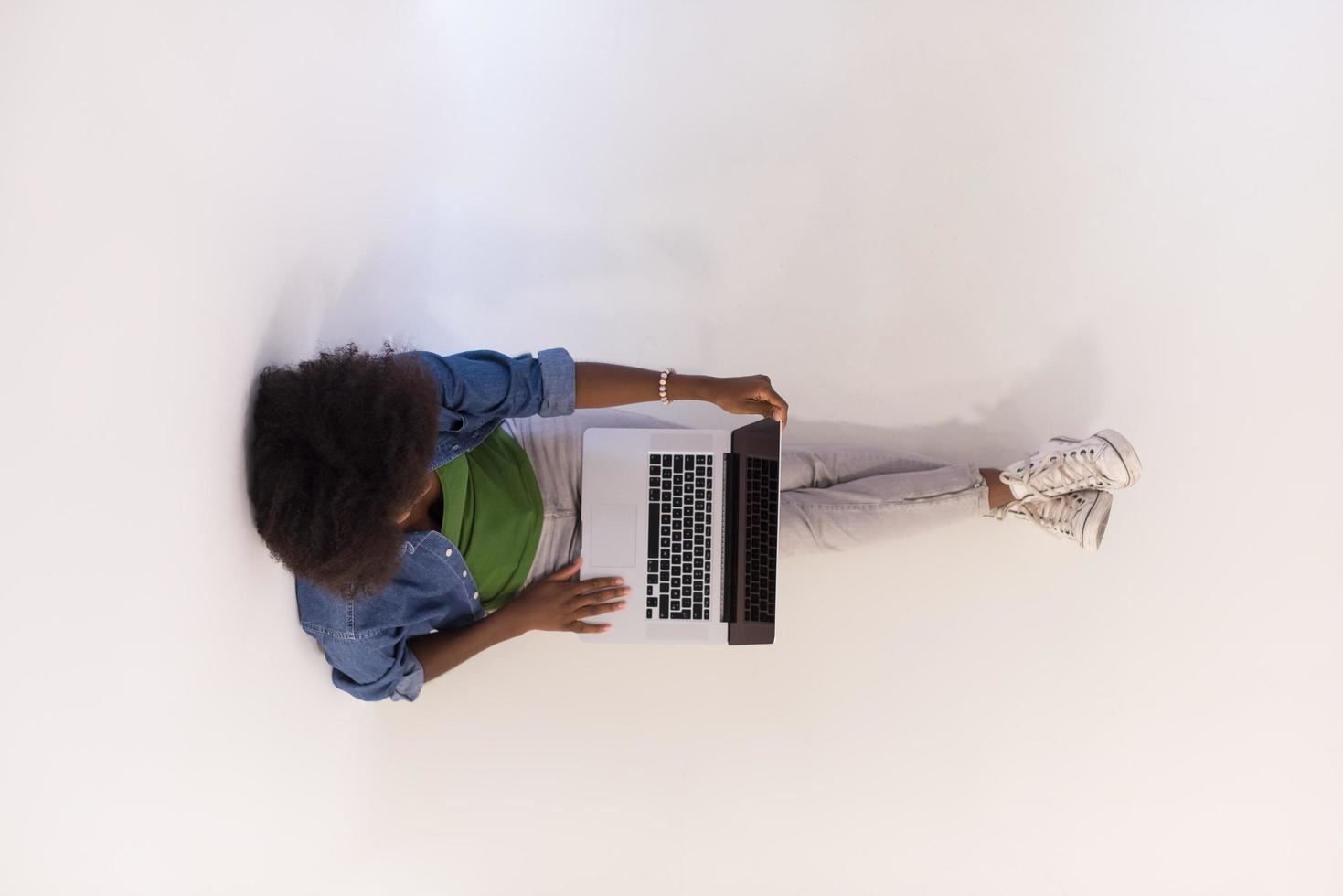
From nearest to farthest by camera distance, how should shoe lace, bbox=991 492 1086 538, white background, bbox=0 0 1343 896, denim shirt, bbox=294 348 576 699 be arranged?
denim shirt, bbox=294 348 576 699 → shoe lace, bbox=991 492 1086 538 → white background, bbox=0 0 1343 896

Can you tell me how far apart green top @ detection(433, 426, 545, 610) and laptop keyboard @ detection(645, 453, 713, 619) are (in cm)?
23

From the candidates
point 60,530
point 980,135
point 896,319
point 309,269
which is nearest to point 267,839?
point 60,530

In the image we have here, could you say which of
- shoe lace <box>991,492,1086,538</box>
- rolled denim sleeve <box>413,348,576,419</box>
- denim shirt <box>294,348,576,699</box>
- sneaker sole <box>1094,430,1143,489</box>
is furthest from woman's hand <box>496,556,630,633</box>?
sneaker sole <box>1094,430,1143,489</box>

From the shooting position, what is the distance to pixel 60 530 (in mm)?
904

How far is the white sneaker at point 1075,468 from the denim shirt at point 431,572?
3.03ft

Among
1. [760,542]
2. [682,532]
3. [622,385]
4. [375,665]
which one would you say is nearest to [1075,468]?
[760,542]

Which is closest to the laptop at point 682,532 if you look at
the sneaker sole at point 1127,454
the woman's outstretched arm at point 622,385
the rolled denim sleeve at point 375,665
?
the woman's outstretched arm at point 622,385

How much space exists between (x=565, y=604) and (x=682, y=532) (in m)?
0.26

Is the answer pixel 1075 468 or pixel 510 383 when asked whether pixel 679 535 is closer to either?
pixel 510 383

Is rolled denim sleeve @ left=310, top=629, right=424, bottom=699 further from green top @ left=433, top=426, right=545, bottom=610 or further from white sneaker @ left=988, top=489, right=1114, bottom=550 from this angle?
white sneaker @ left=988, top=489, right=1114, bottom=550

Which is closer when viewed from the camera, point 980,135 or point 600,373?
point 600,373

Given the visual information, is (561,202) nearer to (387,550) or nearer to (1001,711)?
(387,550)

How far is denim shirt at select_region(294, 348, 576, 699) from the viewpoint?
148 cm

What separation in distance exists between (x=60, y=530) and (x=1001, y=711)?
1.73 m
